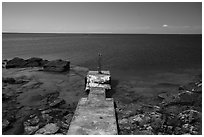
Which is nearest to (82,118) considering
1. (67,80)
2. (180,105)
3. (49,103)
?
(49,103)

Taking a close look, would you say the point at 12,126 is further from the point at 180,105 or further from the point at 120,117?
the point at 180,105

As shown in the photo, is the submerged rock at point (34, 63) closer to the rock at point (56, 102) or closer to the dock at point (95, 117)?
the rock at point (56, 102)

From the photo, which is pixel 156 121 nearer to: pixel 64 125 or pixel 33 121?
pixel 64 125

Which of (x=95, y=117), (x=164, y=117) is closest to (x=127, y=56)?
(x=164, y=117)

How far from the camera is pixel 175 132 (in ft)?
31.3

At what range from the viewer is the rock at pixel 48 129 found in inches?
370

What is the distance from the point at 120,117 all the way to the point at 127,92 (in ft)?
17.4

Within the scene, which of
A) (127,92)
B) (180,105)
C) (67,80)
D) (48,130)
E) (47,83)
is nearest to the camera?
(48,130)

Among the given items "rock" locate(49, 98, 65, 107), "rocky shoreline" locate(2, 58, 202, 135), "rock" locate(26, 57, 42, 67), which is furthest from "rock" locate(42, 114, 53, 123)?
"rock" locate(26, 57, 42, 67)

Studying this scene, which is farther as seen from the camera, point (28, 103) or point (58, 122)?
point (28, 103)

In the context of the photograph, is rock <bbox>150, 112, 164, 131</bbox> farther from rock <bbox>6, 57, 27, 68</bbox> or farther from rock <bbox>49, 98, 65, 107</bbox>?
rock <bbox>6, 57, 27, 68</bbox>

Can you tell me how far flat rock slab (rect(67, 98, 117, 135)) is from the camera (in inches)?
283

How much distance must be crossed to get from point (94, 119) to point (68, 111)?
4.49 metres

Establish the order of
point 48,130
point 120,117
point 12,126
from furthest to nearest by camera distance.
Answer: point 120,117 < point 12,126 < point 48,130
